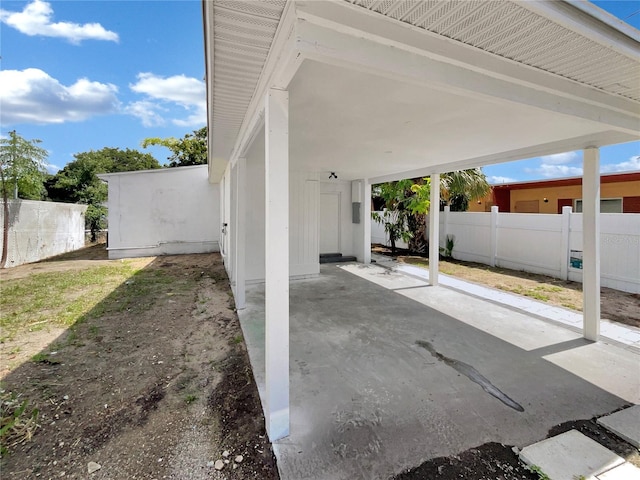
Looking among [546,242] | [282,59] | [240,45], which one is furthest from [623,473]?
[546,242]

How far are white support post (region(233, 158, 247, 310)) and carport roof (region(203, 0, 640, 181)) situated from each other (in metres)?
1.14

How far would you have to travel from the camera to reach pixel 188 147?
21.3 m

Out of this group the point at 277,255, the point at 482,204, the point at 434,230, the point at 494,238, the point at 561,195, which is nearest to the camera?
the point at 277,255

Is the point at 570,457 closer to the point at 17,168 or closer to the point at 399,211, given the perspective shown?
the point at 399,211

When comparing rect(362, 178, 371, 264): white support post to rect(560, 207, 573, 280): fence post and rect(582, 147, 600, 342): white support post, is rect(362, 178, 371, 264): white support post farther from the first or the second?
rect(582, 147, 600, 342): white support post

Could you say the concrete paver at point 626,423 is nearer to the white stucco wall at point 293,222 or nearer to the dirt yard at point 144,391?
the dirt yard at point 144,391

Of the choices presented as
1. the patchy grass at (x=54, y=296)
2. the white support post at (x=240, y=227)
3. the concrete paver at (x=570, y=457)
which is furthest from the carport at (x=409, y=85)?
the patchy grass at (x=54, y=296)

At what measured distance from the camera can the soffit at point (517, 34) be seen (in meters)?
1.60

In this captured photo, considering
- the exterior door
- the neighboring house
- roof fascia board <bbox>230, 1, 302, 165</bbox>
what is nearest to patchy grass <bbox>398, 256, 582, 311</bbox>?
the exterior door

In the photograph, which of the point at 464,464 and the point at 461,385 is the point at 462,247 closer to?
the point at 461,385

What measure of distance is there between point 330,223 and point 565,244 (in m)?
6.31

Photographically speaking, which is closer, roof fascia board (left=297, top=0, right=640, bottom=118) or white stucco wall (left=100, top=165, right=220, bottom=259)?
roof fascia board (left=297, top=0, right=640, bottom=118)

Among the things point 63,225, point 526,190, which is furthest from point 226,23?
point 526,190

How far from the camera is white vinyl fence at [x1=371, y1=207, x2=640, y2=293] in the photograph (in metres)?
5.91
